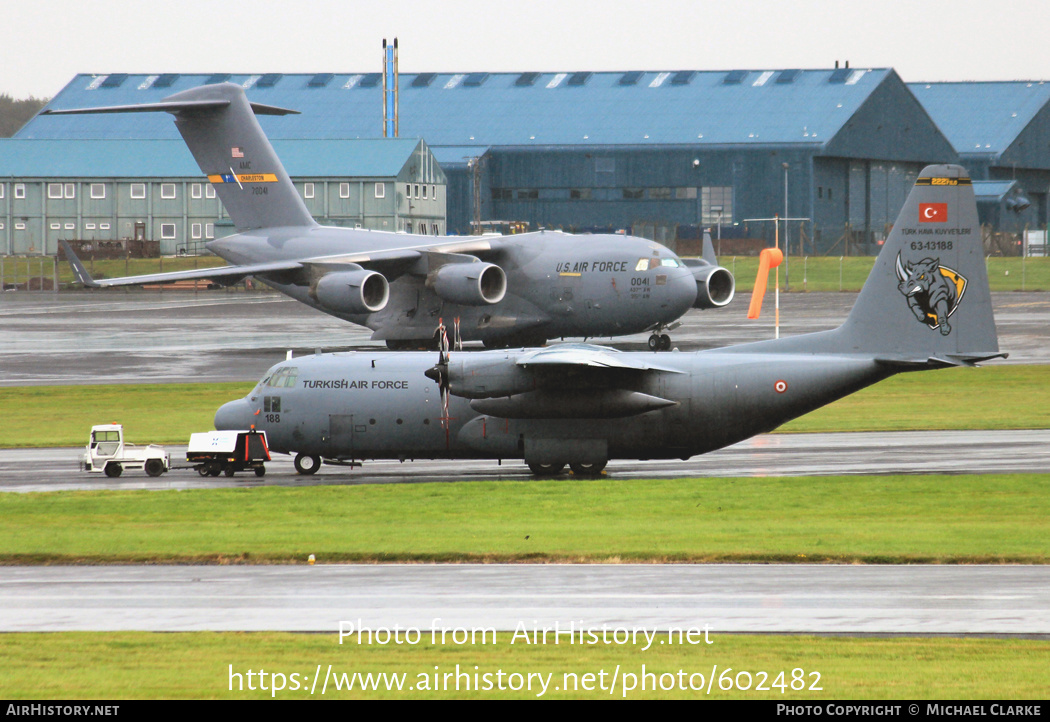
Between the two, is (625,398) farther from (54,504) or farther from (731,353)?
(54,504)

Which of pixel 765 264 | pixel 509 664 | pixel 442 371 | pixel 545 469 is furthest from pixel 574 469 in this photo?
pixel 765 264

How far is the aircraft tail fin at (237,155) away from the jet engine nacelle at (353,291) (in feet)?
20.7

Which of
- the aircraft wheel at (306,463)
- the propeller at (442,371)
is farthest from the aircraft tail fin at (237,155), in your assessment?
the propeller at (442,371)

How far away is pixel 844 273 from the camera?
94.5 metres

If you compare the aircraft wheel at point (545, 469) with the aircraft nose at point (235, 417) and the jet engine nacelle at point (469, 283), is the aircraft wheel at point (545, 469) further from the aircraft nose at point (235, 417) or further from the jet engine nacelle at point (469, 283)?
the jet engine nacelle at point (469, 283)

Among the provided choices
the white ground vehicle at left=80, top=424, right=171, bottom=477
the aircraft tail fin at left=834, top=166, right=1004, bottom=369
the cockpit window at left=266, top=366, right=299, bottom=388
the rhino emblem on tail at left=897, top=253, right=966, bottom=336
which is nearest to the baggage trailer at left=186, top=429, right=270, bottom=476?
the white ground vehicle at left=80, top=424, right=171, bottom=477

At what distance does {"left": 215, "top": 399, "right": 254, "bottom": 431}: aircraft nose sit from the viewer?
98.0 feet

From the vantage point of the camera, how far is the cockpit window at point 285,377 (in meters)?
29.8

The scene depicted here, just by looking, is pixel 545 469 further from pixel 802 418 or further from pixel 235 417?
pixel 802 418

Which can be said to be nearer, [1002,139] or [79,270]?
[79,270]

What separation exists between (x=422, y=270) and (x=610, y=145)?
221ft

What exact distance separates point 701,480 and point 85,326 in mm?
45615

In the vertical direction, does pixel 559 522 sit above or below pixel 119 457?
below

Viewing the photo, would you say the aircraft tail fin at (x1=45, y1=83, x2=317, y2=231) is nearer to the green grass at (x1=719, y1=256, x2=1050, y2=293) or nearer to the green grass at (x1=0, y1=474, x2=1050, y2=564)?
the green grass at (x1=0, y1=474, x2=1050, y2=564)
